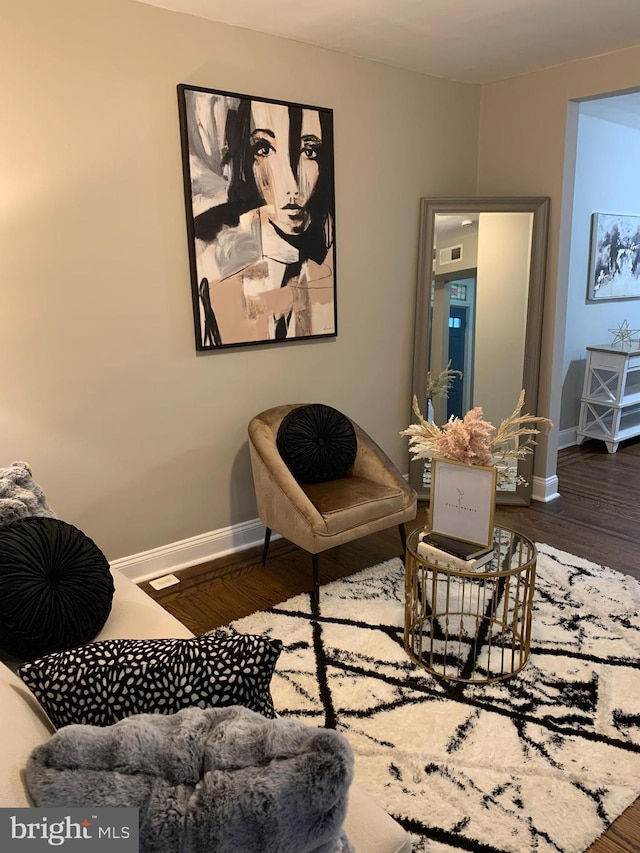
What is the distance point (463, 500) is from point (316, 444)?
3.31ft

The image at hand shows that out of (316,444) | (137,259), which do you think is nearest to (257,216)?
(137,259)

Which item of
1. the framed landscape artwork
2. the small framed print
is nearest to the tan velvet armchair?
the small framed print

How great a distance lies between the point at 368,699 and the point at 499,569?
635 millimetres

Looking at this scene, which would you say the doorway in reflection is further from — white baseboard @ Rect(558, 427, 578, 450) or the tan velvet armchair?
white baseboard @ Rect(558, 427, 578, 450)

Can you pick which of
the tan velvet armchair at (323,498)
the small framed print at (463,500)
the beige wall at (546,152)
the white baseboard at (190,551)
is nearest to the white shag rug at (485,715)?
the tan velvet armchair at (323,498)

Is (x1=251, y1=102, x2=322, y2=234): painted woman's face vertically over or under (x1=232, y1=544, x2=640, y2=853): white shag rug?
over

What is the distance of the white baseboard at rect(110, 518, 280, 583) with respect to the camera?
10.2 feet

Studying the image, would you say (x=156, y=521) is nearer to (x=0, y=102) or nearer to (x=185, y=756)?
(x=0, y=102)

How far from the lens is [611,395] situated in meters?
5.05

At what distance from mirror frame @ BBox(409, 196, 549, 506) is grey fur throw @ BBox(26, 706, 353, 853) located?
3.19 metres

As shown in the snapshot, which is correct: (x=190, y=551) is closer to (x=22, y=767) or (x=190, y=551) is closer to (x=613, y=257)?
(x=22, y=767)

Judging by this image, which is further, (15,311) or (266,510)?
(266,510)

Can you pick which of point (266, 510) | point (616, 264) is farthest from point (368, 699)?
point (616, 264)

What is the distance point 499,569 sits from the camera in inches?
87.4
